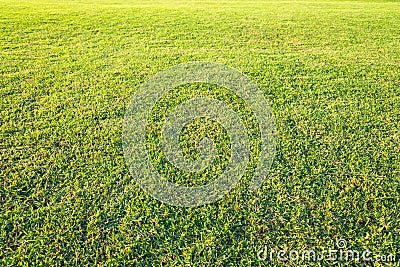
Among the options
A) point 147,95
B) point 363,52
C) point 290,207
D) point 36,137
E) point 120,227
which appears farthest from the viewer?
point 363,52

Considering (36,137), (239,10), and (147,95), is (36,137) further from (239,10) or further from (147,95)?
(239,10)

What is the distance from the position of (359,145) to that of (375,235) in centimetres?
110

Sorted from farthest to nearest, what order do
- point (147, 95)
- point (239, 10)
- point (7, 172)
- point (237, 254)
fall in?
point (239, 10) → point (147, 95) → point (7, 172) → point (237, 254)

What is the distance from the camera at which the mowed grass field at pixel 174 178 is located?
7.50 feet

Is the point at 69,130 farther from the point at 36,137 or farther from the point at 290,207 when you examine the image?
the point at 290,207

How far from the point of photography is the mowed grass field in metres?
2.29

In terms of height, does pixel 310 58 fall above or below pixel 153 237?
above

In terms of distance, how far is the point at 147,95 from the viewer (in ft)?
13.4

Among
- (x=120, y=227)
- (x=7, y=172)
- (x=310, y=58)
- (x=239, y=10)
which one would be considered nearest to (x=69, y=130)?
(x=7, y=172)

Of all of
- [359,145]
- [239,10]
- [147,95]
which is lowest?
[359,145]

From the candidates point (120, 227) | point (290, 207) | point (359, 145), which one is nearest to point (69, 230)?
point (120, 227)

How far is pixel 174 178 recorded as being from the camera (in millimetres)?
2816

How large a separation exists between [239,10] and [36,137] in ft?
24.6

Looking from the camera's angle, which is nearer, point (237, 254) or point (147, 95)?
point (237, 254)
